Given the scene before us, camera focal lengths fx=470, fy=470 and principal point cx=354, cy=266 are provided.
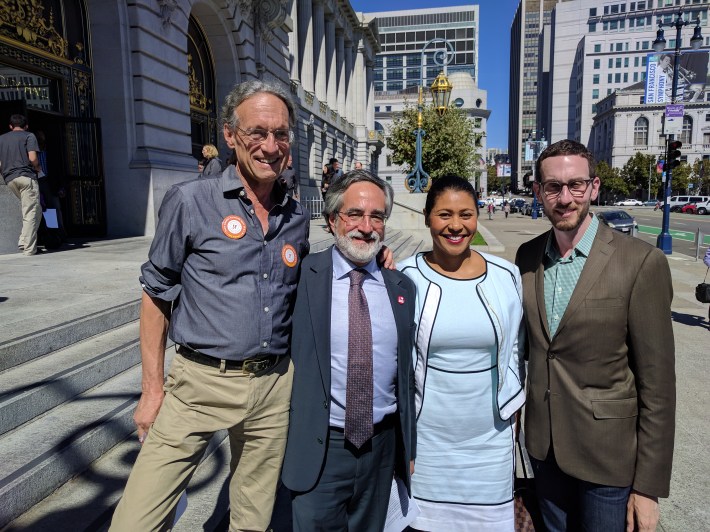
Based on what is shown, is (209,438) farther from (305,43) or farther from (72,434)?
(305,43)

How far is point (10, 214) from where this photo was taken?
311 inches

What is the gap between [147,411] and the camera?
204cm

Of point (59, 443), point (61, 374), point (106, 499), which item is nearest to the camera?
point (106, 499)

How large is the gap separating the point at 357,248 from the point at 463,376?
0.78 m

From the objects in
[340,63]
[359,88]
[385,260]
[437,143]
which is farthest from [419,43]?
[385,260]

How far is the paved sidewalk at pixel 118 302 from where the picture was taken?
3.22 metres

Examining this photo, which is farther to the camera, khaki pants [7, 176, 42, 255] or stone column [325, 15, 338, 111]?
stone column [325, 15, 338, 111]

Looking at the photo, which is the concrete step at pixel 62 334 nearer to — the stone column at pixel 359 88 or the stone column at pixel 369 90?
the stone column at pixel 359 88

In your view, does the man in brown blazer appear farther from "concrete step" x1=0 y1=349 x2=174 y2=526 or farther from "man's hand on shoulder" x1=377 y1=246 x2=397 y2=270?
"concrete step" x1=0 y1=349 x2=174 y2=526

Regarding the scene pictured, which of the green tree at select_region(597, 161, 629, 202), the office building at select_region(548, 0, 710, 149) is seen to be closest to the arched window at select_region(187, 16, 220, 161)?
the green tree at select_region(597, 161, 629, 202)

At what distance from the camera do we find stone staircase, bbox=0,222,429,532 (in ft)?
8.16

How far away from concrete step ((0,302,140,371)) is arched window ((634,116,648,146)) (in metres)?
108

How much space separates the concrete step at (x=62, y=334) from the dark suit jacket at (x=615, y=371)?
354cm

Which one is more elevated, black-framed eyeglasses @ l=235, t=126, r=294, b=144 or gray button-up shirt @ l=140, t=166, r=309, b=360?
black-framed eyeglasses @ l=235, t=126, r=294, b=144
